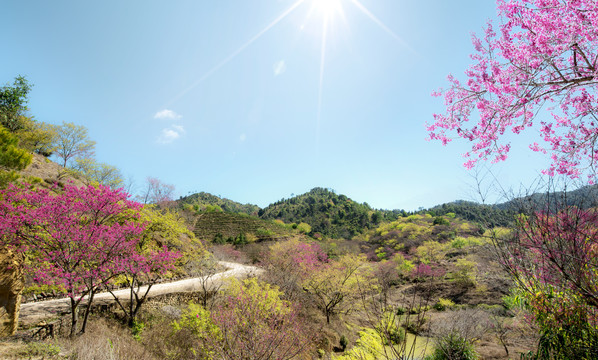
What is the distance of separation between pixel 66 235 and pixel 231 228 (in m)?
40.7

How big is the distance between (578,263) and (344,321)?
607 inches

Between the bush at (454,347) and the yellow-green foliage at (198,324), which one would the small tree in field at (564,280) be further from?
the yellow-green foliage at (198,324)

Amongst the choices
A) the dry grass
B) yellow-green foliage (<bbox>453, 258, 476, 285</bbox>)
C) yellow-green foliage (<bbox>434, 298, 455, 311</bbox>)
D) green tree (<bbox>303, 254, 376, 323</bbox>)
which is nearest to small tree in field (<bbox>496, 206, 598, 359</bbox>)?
the dry grass

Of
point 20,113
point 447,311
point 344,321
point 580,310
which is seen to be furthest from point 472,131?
point 20,113

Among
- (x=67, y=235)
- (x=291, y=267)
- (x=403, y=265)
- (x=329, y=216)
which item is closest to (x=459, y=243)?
(x=403, y=265)

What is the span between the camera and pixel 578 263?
149 inches

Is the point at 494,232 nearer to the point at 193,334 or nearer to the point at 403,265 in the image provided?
the point at 193,334

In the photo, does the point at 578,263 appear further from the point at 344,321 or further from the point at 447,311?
the point at 447,311

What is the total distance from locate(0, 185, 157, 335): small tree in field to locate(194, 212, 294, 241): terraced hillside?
3165 centimetres

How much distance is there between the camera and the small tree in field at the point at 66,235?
20.9 feet

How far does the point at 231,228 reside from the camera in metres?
45.9

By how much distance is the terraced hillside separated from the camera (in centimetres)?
4103

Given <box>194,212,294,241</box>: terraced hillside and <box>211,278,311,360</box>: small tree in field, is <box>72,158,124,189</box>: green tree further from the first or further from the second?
<box>211,278,311,360</box>: small tree in field

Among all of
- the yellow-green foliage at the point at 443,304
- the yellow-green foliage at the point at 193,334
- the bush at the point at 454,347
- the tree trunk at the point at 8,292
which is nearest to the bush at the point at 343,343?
the bush at the point at 454,347
